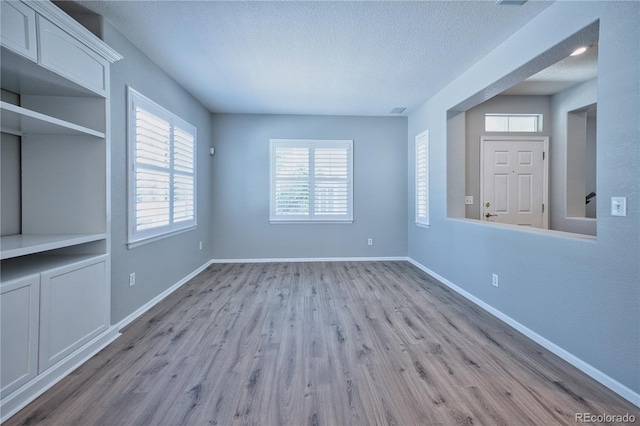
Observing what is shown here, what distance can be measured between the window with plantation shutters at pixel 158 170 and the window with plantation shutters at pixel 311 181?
4.86ft

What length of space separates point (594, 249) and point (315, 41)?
278cm

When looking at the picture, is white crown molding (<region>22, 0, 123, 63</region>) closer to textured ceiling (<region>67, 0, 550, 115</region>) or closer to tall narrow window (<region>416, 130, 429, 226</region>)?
textured ceiling (<region>67, 0, 550, 115</region>)

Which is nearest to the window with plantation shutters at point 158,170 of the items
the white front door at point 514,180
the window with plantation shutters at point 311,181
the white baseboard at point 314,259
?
the white baseboard at point 314,259

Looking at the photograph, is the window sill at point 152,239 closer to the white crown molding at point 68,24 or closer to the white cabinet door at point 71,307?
the white cabinet door at point 71,307

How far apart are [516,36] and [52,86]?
12.5 ft

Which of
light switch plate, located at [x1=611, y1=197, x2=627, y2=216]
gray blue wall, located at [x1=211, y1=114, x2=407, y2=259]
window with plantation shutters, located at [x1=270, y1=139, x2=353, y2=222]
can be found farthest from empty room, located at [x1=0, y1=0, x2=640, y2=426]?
window with plantation shutters, located at [x1=270, y1=139, x2=353, y2=222]

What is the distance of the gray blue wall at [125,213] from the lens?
248cm

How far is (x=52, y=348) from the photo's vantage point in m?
1.74

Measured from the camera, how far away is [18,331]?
1.53 metres

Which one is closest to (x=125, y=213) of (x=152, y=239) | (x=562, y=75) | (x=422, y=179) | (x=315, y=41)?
(x=152, y=239)

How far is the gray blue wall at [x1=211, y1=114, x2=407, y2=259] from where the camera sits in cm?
502

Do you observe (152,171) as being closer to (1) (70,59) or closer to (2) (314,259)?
(1) (70,59)

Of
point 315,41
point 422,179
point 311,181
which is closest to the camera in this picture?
point 315,41

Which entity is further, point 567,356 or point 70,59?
point 567,356
